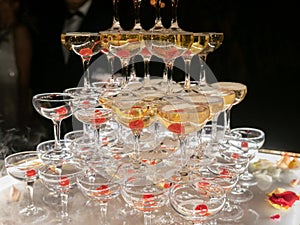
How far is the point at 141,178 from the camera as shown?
3.64 ft

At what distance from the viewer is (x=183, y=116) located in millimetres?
1098

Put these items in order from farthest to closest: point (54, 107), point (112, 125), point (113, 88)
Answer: point (112, 125)
point (113, 88)
point (54, 107)

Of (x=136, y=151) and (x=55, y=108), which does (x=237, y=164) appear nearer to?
(x=136, y=151)

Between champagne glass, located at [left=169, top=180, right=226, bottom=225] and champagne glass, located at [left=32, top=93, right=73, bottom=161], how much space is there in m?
0.44

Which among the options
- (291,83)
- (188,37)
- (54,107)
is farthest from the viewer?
(291,83)

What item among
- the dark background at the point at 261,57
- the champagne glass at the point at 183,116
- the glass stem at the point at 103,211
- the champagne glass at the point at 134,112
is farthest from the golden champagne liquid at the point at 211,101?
the dark background at the point at 261,57

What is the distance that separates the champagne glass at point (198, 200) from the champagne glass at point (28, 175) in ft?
1.30

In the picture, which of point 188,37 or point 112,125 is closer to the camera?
point 188,37

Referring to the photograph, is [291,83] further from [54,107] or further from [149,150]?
[54,107]

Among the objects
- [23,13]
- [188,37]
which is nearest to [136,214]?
[188,37]

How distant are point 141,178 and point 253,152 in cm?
44

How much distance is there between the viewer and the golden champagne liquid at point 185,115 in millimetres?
1101

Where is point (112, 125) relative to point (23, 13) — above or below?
below

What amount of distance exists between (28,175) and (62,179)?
0.38 ft
